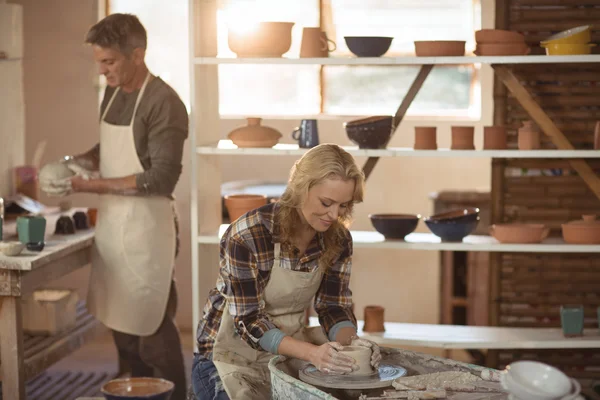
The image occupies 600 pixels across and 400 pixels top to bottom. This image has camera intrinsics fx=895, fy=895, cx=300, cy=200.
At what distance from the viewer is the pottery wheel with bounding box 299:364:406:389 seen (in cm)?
230

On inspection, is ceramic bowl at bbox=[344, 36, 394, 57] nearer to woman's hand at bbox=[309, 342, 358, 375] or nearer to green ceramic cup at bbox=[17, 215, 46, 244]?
green ceramic cup at bbox=[17, 215, 46, 244]

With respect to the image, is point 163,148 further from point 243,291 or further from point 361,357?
point 361,357

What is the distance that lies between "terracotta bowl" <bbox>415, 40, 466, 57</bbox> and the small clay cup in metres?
1.79

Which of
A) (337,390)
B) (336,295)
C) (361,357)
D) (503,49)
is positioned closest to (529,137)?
(503,49)

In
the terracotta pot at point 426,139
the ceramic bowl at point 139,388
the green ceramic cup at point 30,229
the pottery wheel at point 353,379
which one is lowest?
the ceramic bowl at point 139,388

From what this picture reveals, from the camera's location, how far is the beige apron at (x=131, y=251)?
3889 millimetres

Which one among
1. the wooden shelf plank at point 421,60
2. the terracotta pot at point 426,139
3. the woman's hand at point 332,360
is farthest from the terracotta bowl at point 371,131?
the woman's hand at point 332,360

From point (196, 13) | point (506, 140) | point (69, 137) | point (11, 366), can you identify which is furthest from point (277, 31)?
point (69, 137)

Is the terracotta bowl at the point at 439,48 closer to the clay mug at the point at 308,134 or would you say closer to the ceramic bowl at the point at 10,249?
the clay mug at the point at 308,134

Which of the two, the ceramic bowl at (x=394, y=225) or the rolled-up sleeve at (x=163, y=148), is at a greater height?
the rolled-up sleeve at (x=163, y=148)

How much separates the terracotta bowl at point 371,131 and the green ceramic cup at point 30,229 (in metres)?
1.35

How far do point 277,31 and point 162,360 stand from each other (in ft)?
4.97

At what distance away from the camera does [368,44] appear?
3822 mm

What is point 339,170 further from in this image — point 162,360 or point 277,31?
point 162,360
